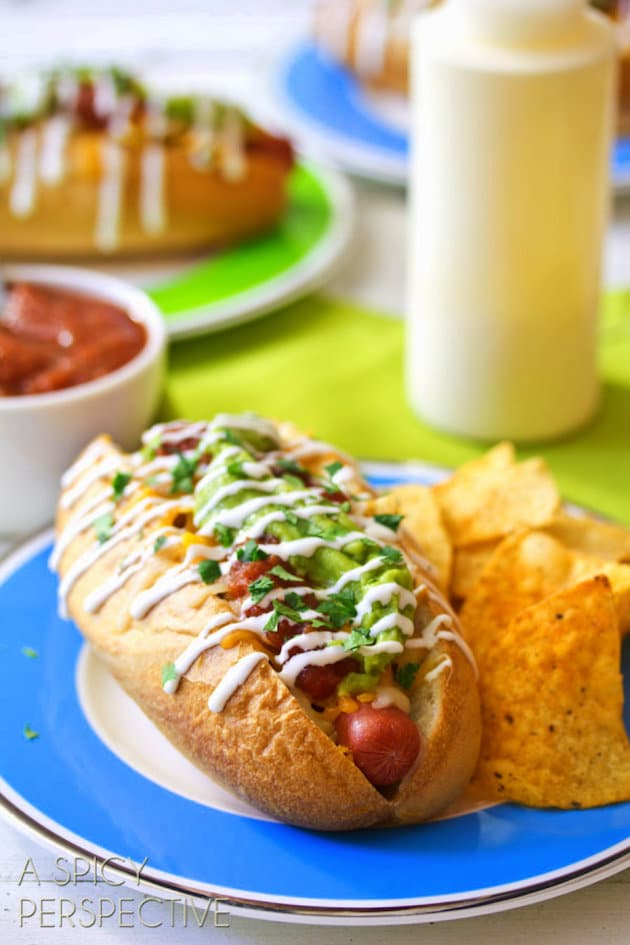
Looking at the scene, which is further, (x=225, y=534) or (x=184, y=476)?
(x=184, y=476)

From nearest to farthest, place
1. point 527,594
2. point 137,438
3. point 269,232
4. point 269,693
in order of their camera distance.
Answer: point 269,693 < point 527,594 < point 137,438 < point 269,232

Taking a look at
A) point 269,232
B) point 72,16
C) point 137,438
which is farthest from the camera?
point 72,16

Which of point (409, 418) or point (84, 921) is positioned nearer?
point (84, 921)

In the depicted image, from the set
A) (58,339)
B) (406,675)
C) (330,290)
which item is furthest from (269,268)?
(406,675)

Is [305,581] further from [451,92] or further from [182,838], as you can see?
[451,92]

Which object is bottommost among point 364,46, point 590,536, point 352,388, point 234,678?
point 352,388

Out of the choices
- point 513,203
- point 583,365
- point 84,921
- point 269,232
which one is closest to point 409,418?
point 583,365

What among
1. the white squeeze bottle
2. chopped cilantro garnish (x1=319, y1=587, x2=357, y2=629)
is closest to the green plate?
the white squeeze bottle

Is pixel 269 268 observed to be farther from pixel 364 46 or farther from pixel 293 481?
pixel 293 481
